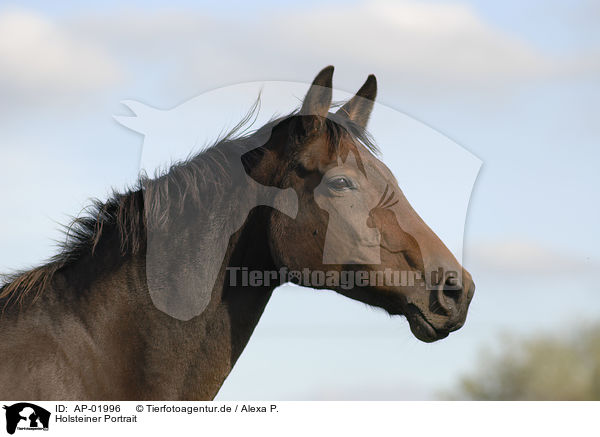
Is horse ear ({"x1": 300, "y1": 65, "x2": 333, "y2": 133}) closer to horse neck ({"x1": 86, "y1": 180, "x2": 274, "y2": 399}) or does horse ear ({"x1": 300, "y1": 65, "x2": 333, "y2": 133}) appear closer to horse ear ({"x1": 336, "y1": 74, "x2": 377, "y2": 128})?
horse ear ({"x1": 336, "y1": 74, "x2": 377, "y2": 128})

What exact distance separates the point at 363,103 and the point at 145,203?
1.99 metres

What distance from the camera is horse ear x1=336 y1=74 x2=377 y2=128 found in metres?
5.12

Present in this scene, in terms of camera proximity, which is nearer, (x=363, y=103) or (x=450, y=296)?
(x=450, y=296)

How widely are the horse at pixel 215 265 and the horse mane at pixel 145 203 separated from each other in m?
0.01

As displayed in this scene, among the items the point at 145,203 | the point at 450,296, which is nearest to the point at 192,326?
the point at 145,203

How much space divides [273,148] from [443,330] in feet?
6.10

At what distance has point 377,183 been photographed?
14.7ft

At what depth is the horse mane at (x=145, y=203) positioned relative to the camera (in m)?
4.46

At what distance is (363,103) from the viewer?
5.15 m

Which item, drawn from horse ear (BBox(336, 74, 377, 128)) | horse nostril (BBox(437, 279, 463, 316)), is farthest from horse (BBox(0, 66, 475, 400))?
horse ear (BBox(336, 74, 377, 128))
